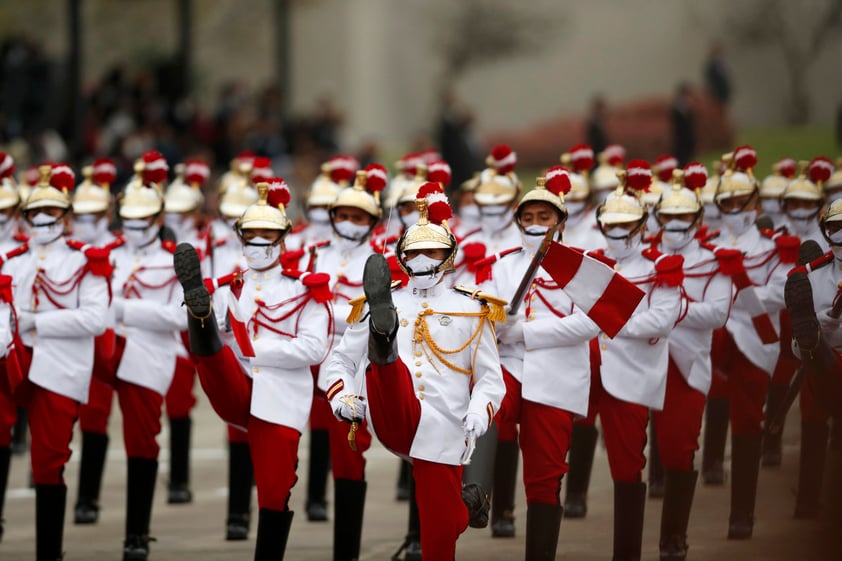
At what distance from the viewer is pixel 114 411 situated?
1568cm

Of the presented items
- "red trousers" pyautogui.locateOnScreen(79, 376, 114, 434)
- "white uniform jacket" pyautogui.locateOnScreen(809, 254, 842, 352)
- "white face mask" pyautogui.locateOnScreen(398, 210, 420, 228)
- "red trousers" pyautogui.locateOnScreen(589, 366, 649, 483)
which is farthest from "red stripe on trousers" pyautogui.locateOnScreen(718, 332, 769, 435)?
"red trousers" pyautogui.locateOnScreen(79, 376, 114, 434)

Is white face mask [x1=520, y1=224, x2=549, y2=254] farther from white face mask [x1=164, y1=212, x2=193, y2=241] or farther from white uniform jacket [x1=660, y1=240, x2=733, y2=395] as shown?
white face mask [x1=164, y1=212, x2=193, y2=241]

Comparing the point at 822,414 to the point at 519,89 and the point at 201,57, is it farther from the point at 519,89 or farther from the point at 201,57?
the point at 201,57

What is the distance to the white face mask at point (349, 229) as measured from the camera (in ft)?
31.7

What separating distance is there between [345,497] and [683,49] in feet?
62.6

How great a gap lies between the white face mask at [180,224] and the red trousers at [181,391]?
0.98 meters

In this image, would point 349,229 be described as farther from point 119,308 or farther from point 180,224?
point 180,224

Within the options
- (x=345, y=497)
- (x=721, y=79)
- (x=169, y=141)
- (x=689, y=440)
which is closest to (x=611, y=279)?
(x=689, y=440)

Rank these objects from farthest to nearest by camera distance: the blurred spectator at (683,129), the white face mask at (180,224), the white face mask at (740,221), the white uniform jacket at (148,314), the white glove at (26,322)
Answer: the blurred spectator at (683,129) < the white face mask at (180,224) < the white face mask at (740,221) < the white uniform jacket at (148,314) < the white glove at (26,322)

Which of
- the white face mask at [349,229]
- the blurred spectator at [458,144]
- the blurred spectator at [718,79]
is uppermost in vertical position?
the blurred spectator at [718,79]

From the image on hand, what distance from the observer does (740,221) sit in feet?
33.1

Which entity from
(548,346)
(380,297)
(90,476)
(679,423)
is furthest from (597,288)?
(90,476)

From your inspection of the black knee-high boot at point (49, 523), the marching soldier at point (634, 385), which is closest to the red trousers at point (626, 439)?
the marching soldier at point (634, 385)

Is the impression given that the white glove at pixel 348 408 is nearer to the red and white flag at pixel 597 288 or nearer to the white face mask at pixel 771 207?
the red and white flag at pixel 597 288
